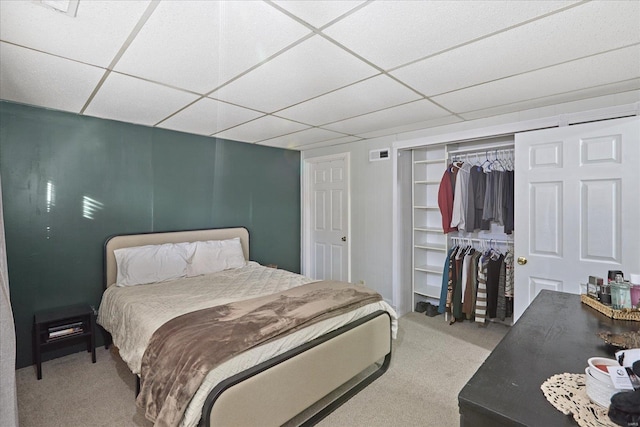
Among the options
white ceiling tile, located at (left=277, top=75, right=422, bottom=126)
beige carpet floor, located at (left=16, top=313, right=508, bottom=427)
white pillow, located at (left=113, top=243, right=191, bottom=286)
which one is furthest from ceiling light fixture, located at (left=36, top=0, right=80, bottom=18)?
beige carpet floor, located at (left=16, top=313, right=508, bottom=427)

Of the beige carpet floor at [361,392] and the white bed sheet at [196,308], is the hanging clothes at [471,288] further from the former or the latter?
the white bed sheet at [196,308]

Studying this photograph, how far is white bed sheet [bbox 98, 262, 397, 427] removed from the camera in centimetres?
169

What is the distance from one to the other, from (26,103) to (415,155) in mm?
4107

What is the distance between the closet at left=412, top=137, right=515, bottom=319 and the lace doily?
2726 millimetres

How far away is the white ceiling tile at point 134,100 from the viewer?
7.32ft

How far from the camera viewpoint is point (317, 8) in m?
1.37

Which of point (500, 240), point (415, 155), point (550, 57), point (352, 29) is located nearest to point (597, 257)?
point (500, 240)

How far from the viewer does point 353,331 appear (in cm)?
232

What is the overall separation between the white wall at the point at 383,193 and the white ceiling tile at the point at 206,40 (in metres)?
2.35

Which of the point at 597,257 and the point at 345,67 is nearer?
the point at 345,67

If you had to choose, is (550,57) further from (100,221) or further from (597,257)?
(100,221)

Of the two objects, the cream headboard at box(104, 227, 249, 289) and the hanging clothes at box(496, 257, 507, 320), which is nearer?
the cream headboard at box(104, 227, 249, 289)

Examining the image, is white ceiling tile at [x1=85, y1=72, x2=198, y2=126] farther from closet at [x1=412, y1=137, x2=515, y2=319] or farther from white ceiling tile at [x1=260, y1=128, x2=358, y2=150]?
closet at [x1=412, y1=137, x2=515, y2=319]

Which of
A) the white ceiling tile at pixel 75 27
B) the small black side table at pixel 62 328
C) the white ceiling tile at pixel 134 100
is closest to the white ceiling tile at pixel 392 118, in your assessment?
the white ceiling tile at pixel 134 100
